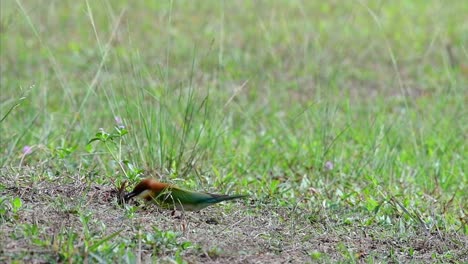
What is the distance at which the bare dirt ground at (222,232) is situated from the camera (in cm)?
338

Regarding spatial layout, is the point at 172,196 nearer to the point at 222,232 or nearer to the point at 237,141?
the point at 222,232

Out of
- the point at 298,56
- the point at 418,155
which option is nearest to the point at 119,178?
the point at 418,155

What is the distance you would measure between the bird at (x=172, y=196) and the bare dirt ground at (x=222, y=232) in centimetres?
6

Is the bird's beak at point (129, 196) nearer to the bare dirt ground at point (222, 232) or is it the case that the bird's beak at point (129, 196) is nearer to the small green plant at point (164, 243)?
the bare dirt ground at point (222, 232)

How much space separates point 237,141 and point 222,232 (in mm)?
2107

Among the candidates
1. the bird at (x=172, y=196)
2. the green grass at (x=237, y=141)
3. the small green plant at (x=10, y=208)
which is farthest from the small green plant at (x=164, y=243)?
the small green plant at (x=10, y=208)

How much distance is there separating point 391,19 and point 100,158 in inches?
202

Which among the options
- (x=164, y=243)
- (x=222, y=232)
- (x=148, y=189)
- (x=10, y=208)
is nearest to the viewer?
(x=164, y=243)

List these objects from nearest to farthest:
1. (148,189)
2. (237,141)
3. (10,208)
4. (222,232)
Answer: (10,208) → (222,232) → (148,189) → (237,141)

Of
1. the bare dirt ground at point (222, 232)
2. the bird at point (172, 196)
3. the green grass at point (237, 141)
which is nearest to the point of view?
the bare dirt ground at point (222, 232)

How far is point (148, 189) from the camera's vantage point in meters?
3.79

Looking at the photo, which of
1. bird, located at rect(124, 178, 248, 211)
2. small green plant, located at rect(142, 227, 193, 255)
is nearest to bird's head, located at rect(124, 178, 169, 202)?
bird, located at rect(124, 178, 248, 211)

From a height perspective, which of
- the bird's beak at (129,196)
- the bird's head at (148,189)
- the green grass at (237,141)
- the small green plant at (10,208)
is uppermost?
the small green plant at (10,208)

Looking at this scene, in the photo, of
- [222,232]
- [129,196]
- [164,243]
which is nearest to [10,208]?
[129,196]
